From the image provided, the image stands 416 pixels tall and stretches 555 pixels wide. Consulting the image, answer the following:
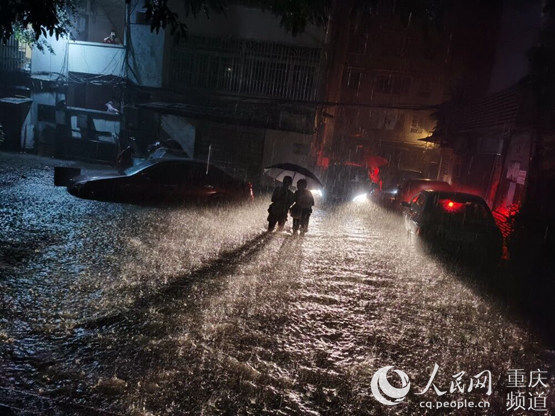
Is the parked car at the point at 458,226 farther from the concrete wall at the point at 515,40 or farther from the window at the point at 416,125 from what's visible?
the window at the point at 416,125

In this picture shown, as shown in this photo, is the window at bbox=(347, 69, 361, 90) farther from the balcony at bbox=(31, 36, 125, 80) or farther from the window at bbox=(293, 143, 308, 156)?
the balcony at bbox=(31, 36, 125, 80)

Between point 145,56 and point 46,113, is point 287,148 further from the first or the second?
point 46,113

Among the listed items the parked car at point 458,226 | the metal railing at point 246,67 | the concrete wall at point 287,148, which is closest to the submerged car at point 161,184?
the parked car at point 458,226

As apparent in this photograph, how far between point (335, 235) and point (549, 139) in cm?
744

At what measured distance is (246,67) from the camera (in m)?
20.6

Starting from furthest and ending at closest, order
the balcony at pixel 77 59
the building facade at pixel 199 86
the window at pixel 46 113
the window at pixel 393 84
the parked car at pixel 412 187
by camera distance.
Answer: the window at pixel 393 84 < the window at pixel 46 113 < the balcony at pixel 77 59 < the building facade at pixel 199 86 < the parked car at pixel 412 187

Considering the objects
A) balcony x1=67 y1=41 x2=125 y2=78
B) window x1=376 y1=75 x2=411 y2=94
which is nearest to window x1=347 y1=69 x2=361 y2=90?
window x1=376 y1=75 x2=411 y2=94

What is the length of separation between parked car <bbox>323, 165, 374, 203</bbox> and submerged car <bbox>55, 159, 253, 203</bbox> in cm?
911

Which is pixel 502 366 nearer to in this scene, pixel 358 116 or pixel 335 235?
pixel 335 235

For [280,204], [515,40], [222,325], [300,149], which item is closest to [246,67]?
[300,149]

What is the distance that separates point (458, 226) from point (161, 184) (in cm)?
762

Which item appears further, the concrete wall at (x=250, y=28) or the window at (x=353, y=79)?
the window at (x=353, y=79)

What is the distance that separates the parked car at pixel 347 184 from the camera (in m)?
21.0

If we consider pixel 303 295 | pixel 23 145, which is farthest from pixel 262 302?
pixel 23 145
